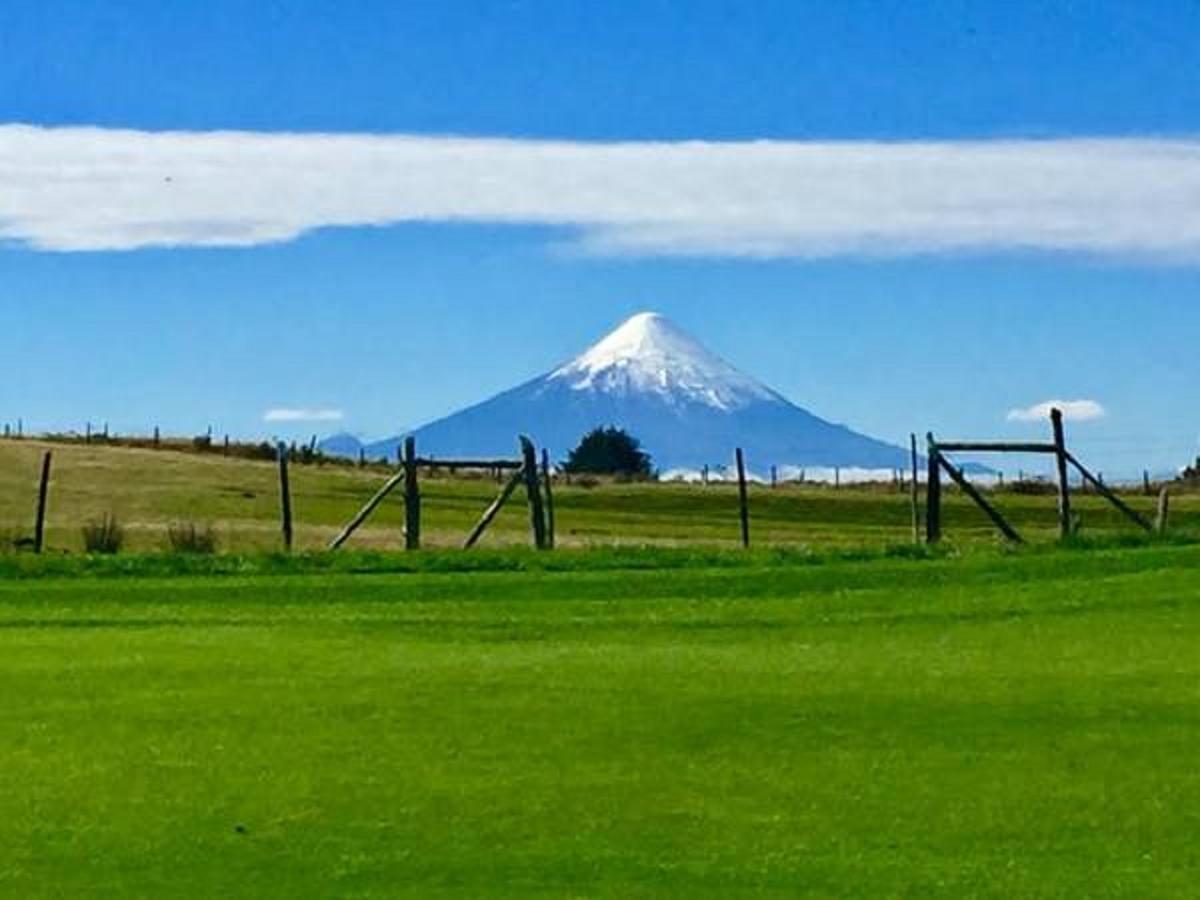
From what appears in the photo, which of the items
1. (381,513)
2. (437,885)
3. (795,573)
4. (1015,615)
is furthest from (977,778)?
(381,513)

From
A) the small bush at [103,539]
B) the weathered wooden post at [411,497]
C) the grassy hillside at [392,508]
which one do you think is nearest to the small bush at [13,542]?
the small bush at [103,539]

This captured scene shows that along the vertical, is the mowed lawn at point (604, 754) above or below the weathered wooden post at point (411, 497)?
below

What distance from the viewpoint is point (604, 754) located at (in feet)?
47.1

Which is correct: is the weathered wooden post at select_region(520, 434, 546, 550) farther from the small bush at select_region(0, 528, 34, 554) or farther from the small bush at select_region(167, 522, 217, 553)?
the small bush at select_region(0, 528, 34, 554)

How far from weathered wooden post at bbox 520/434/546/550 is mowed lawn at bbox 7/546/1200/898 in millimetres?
12850

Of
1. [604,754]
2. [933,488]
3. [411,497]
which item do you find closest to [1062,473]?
[933,488]

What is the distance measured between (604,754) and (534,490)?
24.4 m

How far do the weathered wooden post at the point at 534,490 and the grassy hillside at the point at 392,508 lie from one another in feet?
21.2

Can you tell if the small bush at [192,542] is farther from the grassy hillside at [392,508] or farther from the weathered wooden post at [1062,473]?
the weathered wooden post at [1062,473]

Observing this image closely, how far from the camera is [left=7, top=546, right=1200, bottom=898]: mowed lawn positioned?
11.1 m

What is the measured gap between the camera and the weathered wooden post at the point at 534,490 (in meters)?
38.7

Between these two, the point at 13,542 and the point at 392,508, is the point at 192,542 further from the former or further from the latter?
the point at 392,508

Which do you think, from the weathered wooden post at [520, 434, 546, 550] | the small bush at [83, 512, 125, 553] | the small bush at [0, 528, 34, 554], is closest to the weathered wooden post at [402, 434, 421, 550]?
the weathered wooden post at [520, 434, 546, 550]

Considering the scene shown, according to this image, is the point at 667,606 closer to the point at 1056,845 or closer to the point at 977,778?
the point at 977,778
